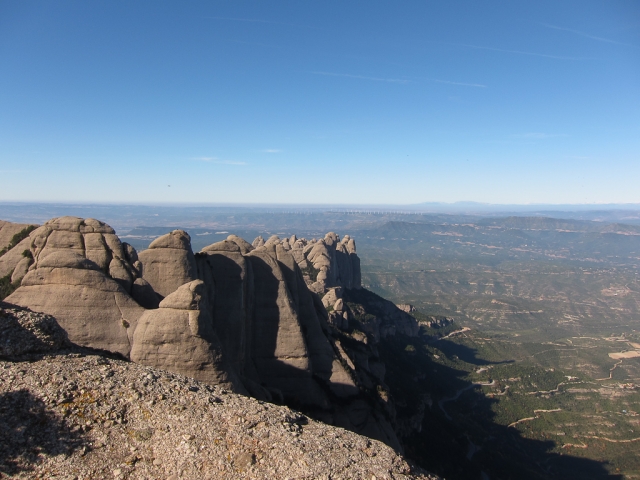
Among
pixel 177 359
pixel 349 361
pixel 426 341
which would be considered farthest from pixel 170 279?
pixel 426 341

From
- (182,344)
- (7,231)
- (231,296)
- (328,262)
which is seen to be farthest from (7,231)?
(328,262)

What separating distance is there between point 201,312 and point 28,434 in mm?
10874

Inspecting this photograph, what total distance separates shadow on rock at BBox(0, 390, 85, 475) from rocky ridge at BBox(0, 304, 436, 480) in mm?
28

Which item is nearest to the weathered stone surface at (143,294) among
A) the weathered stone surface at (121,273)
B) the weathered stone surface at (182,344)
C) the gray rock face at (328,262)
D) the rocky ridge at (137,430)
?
the weathered stone surface at (121,273)

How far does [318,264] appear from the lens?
90375mm

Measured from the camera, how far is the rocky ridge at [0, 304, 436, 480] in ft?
41.2

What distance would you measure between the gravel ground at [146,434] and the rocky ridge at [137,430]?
0.11ft

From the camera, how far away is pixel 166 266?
3000cm

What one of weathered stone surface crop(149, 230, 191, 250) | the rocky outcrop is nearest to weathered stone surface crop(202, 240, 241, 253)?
weathered stone surface crop(149, 230, 191, 250)

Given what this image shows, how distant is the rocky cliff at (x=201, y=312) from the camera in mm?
Result: 22500

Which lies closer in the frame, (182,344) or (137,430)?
(137,430)

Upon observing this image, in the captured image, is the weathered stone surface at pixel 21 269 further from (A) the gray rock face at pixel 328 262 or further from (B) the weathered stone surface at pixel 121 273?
(A) the gray rock face at pixel 328 262

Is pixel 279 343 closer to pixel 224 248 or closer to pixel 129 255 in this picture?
pixel 224 248

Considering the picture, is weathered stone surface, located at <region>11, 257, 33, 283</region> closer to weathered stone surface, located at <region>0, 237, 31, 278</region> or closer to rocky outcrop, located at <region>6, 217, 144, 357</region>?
weathered stone surface, located at <region>0, 237, 31, 278</region>
